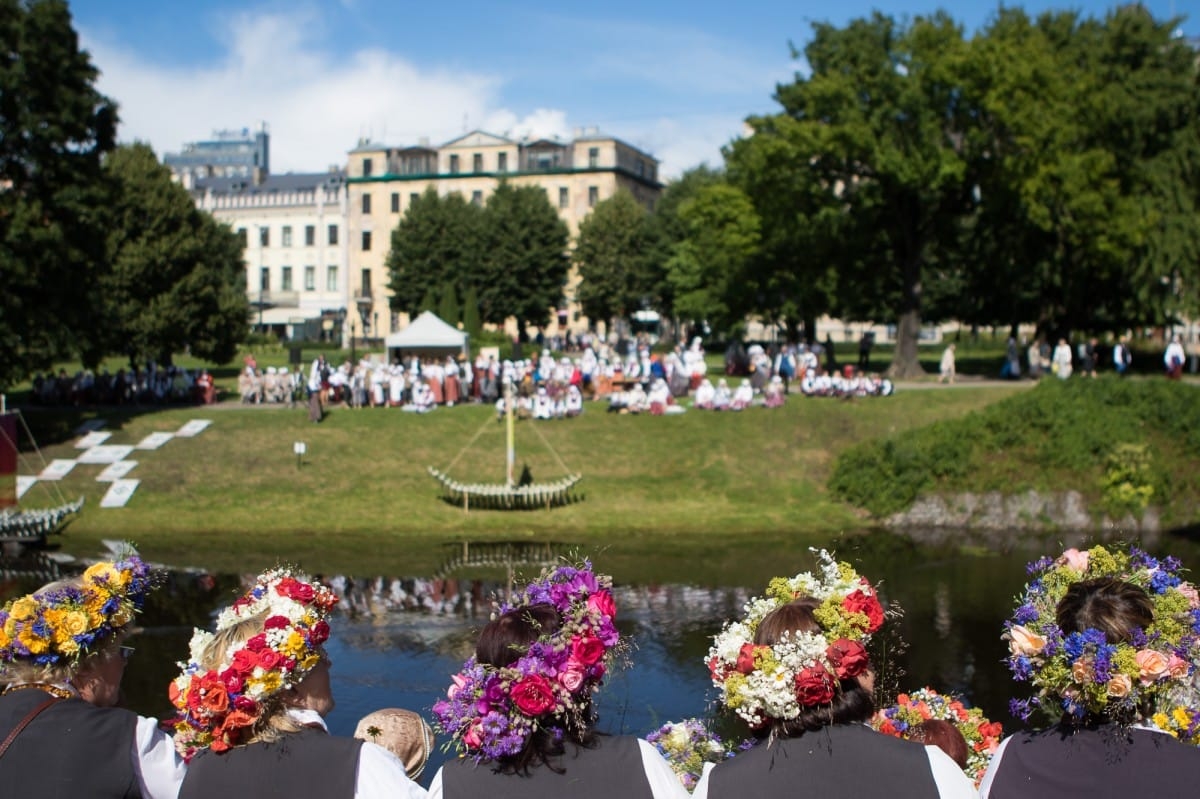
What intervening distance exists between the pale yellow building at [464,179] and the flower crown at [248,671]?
84599 millimetres

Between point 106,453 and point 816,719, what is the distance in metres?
28.5

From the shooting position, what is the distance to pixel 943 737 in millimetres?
5883

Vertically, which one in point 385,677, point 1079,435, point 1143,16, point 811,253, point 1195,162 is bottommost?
point 385,677

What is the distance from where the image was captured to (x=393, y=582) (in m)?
21.4

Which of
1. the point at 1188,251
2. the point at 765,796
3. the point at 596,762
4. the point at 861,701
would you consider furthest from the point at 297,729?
the point at 1188,251

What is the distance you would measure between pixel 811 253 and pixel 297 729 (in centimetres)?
3899

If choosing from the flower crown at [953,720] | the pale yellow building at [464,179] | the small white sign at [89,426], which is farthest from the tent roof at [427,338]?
the pale yellow building at [464,179]

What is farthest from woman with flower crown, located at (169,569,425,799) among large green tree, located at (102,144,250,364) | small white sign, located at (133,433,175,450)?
large green tree, located at (102,144,250,364)

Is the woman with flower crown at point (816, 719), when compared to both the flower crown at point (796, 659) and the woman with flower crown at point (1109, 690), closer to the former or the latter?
the flower crown at point (796, 659)

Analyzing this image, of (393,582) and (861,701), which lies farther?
(393,582)

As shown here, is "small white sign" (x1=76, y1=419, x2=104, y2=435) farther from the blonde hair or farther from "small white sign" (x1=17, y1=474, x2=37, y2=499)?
the blonde hair

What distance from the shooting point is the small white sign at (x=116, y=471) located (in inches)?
1096

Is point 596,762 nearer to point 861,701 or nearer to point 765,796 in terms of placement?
point 765,796

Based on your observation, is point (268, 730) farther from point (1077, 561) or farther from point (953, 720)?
point (953, 720)
